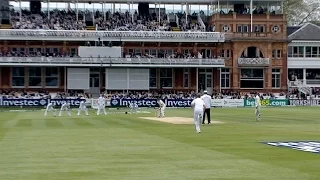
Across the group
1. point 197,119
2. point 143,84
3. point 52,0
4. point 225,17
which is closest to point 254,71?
point 225,17

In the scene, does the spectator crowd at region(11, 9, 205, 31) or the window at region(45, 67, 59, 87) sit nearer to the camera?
the window at region(45, 67, 59, 87)

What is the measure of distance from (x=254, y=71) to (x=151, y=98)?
18.4 meters

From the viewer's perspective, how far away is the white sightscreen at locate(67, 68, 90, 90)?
272ft

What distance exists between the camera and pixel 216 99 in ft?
254

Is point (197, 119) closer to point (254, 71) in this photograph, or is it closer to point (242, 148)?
point (242, 148)

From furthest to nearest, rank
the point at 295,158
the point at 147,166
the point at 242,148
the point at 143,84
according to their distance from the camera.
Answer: the point at 143,84 → the point at 242,148 → the point at 295,158 → the point at 147,166

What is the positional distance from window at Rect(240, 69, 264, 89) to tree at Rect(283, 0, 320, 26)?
78.4 feet

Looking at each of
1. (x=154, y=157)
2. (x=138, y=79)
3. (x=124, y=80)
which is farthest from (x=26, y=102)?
(x=154, y=157)

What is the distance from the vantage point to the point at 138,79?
84.3 metres

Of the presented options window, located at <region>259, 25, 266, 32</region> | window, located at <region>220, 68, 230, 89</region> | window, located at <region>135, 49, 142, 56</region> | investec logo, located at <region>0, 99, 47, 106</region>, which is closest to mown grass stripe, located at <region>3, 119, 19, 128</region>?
investec logo, located at <region>0, 99, 47, 106</region>

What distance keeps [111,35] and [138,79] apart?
6624 mm

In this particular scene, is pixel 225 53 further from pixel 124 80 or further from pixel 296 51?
pixel 124 80

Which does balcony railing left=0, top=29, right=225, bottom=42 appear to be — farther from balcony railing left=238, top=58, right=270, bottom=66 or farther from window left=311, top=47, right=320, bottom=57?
window left=311, top=47, right=320, bottom=57

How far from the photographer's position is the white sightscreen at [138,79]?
8394 cm
